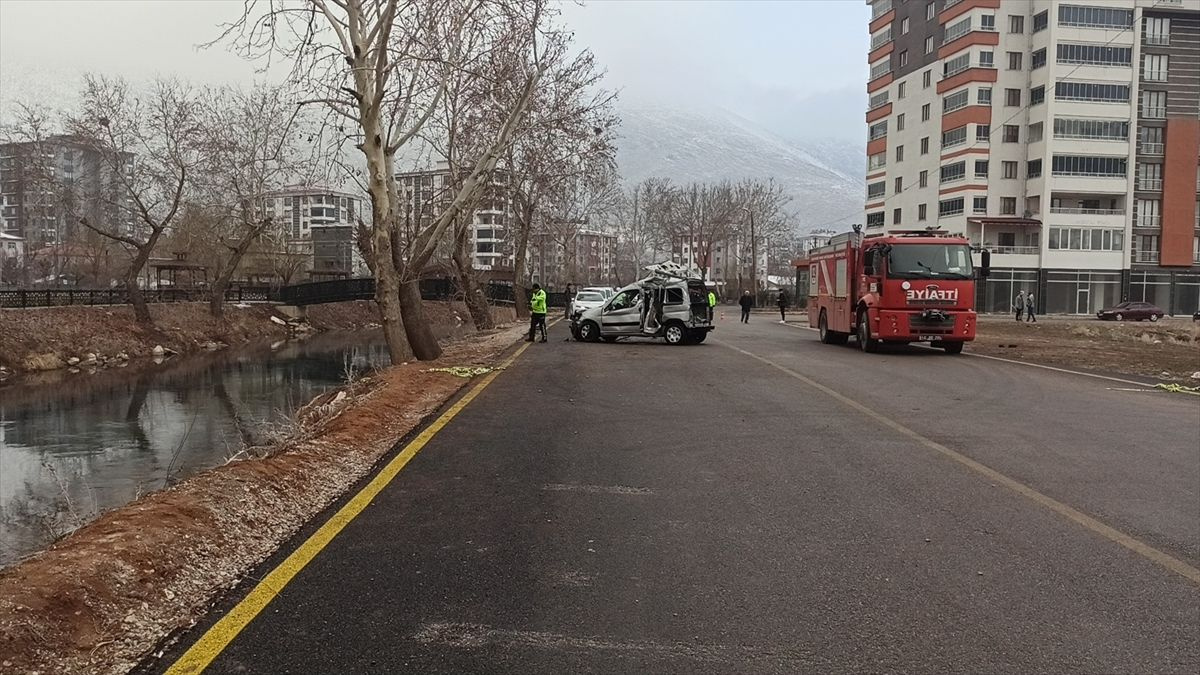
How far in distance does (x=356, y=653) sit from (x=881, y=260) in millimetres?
18772

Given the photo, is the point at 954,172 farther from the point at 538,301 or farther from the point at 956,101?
the point at 538,301

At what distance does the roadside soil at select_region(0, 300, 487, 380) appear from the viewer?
31484mm

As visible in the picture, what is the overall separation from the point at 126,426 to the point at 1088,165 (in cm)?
6775

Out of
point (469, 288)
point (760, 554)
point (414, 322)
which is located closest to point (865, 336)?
point (414, 322)

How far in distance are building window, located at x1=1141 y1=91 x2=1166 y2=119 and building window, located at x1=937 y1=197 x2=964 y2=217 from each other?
1518 cm

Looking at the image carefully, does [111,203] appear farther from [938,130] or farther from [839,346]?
[938,130]

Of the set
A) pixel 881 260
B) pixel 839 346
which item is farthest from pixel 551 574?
pixel 839 346

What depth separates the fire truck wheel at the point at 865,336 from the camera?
21.4 metres

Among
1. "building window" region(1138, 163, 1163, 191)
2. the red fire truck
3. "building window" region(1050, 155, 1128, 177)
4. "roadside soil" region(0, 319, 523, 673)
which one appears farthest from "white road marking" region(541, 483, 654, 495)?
"building window" region(1138, 163, 1163, 191)

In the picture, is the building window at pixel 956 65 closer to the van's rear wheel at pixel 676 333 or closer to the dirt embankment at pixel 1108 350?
the dirt embankment at pixel 1108 350

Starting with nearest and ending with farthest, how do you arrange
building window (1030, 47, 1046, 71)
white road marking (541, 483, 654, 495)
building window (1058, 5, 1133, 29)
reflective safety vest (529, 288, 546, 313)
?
white road marking (541, 483, 654, 495) < reflective safety vest (529, 288, 546, 313) < building window (1058, 5, 1133, 29) < building window (1030, 47, 1046, 71)

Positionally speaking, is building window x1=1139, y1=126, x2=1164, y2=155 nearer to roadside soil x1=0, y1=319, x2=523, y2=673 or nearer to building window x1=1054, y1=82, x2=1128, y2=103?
building window x1=1054, y1=82, x2=1128, y2=103

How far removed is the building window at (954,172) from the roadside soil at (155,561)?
67076 millimetres

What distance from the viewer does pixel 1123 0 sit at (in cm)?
6391
